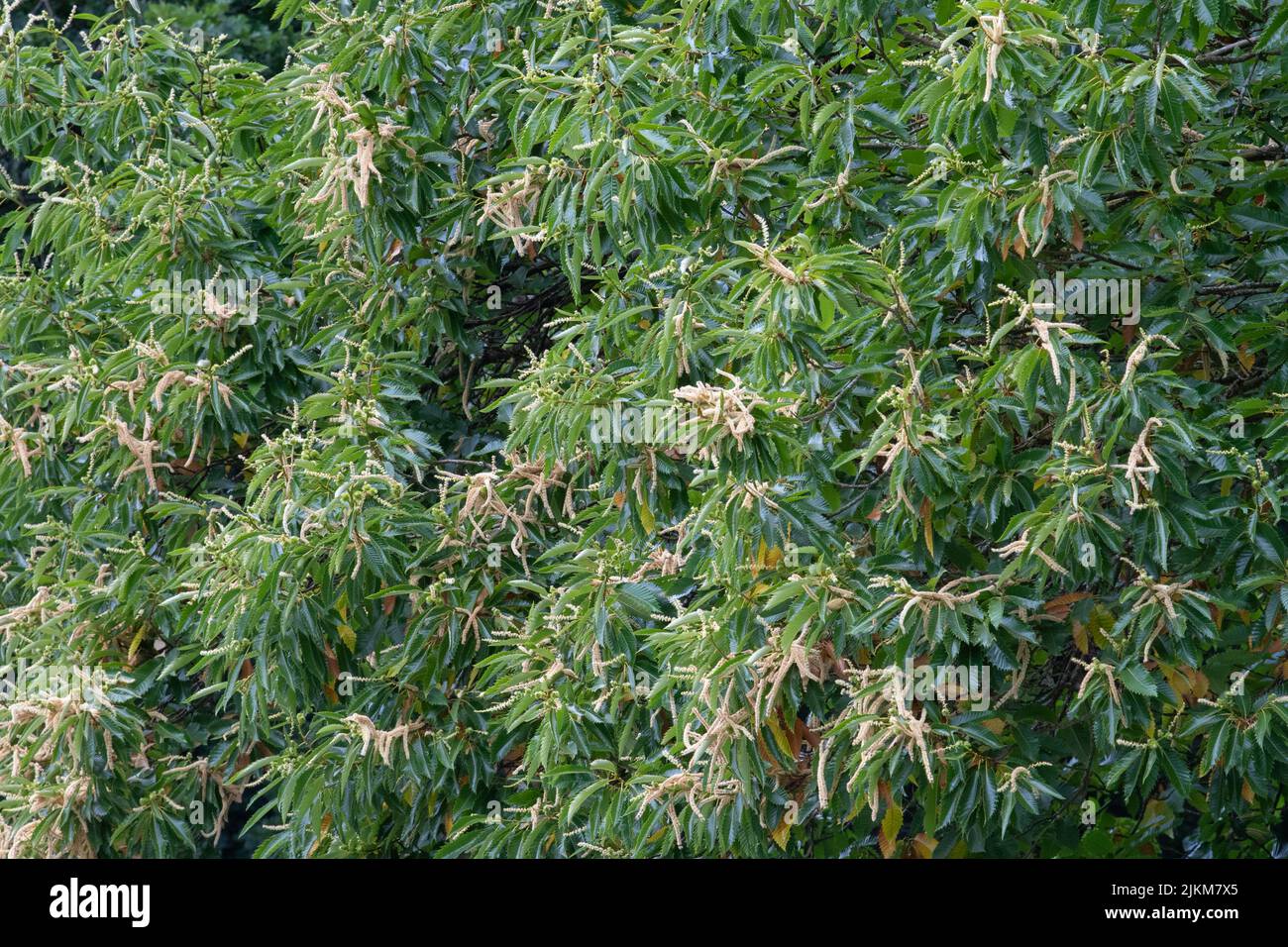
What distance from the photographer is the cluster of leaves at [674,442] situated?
356 centimetres

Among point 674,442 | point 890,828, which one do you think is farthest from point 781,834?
point 674,442

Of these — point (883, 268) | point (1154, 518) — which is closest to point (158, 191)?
point (883, 268)

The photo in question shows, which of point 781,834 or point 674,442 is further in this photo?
point 781,834

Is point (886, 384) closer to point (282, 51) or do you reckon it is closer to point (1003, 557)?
point (1003, 557)

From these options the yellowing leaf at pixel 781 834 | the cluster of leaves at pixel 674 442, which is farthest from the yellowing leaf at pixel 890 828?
the yellowing leaf at pixel 781 834

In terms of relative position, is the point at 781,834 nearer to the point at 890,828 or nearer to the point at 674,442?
the point at 890,828

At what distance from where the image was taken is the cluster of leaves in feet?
11.7

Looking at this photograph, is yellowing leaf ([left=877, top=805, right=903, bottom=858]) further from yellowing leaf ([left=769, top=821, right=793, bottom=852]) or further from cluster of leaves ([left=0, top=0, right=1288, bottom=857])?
yellowing leaf ([left=769, top=821, right=793, bottom=852])

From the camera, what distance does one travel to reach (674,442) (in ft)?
12.0

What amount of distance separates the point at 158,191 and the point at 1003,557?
285 centimetres

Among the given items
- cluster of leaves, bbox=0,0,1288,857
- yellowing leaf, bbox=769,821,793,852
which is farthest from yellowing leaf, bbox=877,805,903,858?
yellowing leaf, bbox=769,821,793,852

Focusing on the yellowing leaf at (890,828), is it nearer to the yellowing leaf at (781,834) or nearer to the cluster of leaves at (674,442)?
the cluster of leaves at (674,442)

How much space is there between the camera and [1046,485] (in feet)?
11.7

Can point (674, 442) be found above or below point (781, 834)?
above
